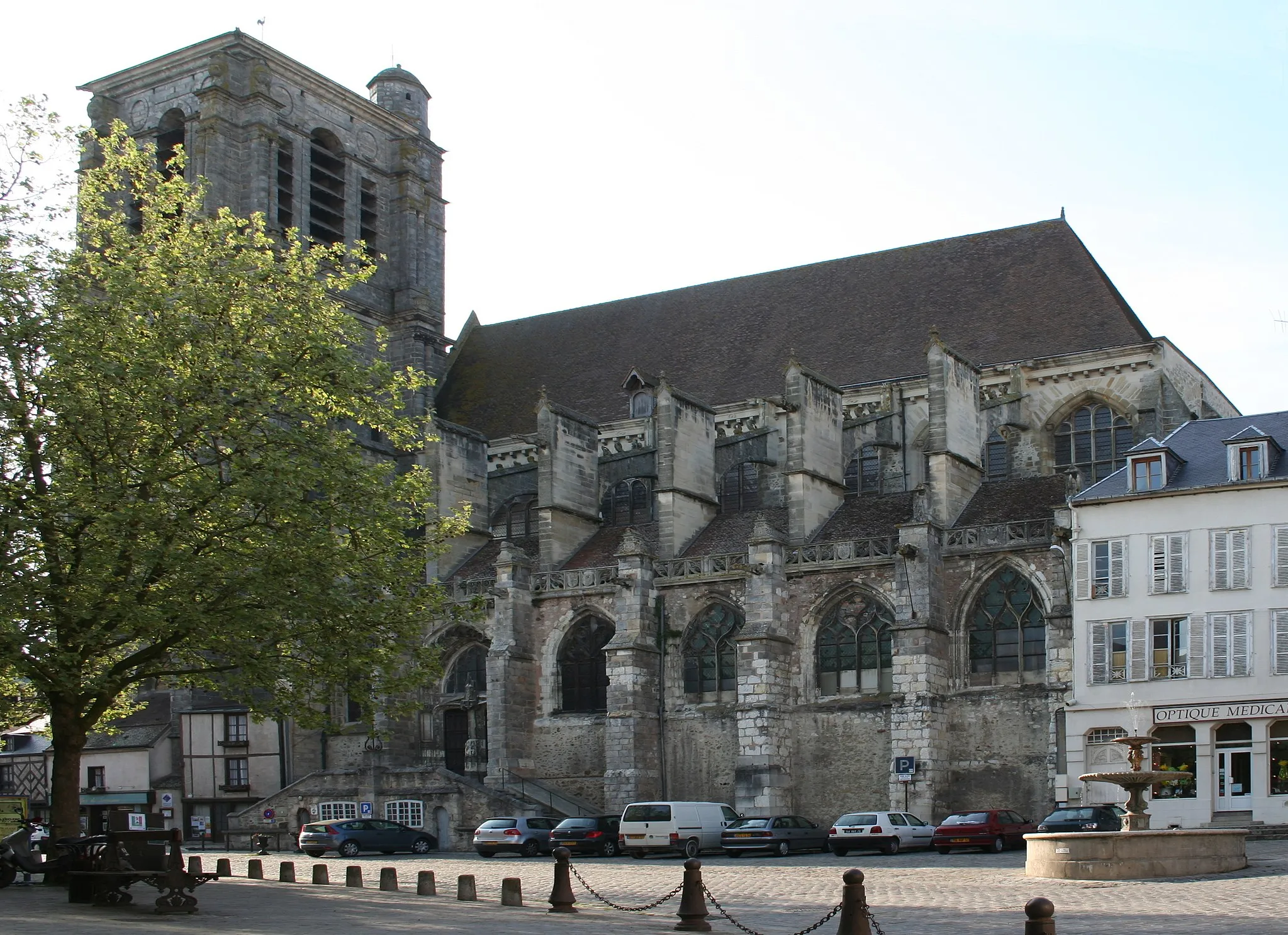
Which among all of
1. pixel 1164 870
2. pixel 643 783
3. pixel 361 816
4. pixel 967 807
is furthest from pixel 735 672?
pixel 1164 870

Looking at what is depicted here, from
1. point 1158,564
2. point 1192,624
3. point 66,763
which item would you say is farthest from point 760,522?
point 66,763

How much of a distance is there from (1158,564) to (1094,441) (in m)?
6.95

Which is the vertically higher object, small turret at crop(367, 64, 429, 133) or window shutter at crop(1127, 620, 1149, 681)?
small turret at crop(367, 64, 429, 133)

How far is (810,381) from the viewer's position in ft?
120

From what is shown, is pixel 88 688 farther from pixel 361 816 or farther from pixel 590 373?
pixel 590 373

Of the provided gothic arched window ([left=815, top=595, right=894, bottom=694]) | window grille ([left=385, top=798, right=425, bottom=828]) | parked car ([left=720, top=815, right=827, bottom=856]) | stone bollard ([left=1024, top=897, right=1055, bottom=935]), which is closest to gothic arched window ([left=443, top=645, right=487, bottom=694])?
→ window grille ([left=385, top=798, right=425, bottom=828])

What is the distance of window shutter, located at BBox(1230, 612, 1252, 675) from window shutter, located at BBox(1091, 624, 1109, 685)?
7.02 feet

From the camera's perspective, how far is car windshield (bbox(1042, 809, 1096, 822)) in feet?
79.3

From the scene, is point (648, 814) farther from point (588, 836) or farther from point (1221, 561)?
point (1221, 561)

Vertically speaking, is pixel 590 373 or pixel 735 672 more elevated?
pixel 590 373

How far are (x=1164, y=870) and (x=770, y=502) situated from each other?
20.1m

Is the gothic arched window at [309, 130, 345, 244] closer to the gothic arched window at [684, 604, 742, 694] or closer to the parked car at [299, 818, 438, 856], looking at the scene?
the gothic arched window at [684, 604, 742, 694]

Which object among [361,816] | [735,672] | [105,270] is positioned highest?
[105,270]

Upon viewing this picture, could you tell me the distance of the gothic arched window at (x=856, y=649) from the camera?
34094 millimetres
